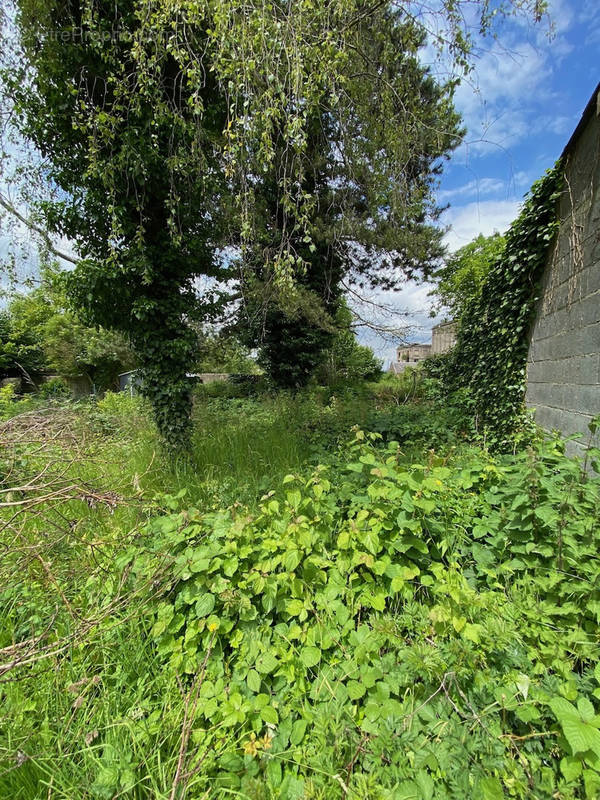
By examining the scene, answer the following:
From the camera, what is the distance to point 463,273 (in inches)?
309

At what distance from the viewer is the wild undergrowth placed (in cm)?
94

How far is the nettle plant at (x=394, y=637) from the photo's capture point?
92 centimetres

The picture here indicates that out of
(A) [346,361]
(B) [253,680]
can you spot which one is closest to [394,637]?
(B) [253,680]

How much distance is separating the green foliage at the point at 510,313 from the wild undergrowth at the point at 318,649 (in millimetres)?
2267

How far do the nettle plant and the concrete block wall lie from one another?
1.09 meters

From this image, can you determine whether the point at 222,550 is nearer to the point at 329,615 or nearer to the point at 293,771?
the point at 329,615

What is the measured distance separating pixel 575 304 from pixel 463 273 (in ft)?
19.6

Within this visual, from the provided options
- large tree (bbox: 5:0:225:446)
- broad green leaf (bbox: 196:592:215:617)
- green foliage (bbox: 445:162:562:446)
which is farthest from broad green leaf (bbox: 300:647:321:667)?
green foliage (bbox: 445:162:562:446)

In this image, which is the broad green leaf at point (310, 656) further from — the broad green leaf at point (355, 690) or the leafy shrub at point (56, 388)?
the leafy shrub at point (56, 388)

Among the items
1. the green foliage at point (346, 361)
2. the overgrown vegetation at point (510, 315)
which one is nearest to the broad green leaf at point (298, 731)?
the overgrown vegetation at point (510, 315)

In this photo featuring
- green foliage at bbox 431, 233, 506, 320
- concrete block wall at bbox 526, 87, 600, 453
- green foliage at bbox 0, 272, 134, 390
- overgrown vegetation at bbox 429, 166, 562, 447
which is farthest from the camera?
green foliage at bbox 0, 272, 134, 390

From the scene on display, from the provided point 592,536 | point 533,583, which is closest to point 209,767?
point 533,583

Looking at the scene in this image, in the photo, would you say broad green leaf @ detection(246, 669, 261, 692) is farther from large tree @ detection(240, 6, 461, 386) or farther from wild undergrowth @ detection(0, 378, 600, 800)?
large tree @ detection(240, 6, 461, 386)

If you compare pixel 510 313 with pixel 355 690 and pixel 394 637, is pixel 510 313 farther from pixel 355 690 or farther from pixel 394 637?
pixel 355 690
